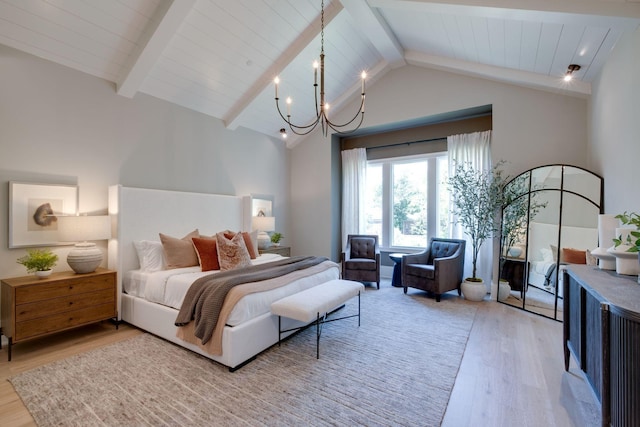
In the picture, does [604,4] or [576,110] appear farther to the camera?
[576,110]

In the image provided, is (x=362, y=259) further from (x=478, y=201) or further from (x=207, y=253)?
(x=207, y=253)

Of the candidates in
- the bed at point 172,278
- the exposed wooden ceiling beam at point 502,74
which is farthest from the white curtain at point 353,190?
the bed at point 172,278

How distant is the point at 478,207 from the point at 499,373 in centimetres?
259

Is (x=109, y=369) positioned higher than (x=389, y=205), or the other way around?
(x=389, y=205)

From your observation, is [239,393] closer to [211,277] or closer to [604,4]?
[211,277]

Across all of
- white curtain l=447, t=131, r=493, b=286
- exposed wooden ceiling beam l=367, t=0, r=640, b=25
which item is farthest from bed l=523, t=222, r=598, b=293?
exposed wooden ceiling beam l=367, t=0, r=640, b=25

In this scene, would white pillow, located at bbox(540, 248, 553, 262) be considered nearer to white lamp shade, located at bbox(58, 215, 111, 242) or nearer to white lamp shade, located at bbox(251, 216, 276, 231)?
white lamp shade, located at bbox(251, 216, 276, 231)

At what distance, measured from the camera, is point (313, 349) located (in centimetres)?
281

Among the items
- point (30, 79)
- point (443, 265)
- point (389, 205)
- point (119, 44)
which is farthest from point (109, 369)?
point (389, 205)

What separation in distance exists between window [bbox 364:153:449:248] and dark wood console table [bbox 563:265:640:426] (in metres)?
3.40

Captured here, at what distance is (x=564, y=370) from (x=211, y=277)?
321 cm

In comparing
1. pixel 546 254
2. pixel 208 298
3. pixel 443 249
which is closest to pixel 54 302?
pixel 208 298

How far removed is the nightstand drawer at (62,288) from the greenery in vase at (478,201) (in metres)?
4.79

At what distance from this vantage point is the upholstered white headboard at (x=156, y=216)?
348 cm
